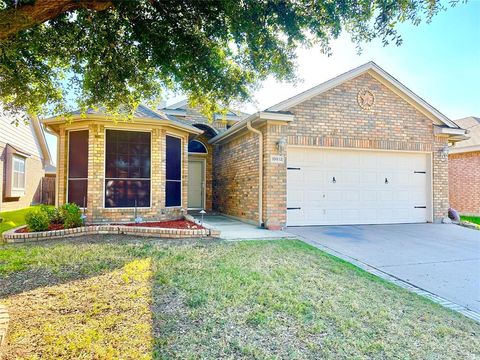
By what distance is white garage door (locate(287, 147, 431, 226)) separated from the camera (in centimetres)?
951

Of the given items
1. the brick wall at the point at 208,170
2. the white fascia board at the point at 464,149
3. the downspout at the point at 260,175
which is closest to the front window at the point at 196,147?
the brick wall at the point at 208,170

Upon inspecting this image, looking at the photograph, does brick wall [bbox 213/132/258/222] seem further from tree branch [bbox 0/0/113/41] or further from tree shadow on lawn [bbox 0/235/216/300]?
tree branch [bbox 0/0/113/41]

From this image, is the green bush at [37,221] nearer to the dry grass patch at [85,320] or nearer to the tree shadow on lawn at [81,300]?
the tree shadow on lawn at [81,300]

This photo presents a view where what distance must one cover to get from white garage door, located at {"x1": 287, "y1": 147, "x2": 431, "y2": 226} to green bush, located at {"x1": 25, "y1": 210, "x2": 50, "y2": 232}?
6.63 metres

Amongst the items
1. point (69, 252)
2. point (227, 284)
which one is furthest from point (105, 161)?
point (227, 284)

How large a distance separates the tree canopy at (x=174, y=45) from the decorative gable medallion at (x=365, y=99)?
443cm

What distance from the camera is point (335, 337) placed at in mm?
2951

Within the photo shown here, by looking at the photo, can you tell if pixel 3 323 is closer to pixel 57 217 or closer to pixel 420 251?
pixel 57 217

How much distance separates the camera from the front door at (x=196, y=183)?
14.6 meters

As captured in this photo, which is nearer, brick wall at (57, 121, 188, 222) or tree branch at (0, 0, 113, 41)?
tree branch at (0, 0, 113, 41)

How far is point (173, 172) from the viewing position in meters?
10.2

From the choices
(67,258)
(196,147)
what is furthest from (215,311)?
(196,147)

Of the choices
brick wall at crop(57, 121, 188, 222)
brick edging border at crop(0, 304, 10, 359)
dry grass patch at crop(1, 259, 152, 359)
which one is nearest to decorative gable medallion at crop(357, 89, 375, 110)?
brick wall at crop(57, 121, 188, 222)

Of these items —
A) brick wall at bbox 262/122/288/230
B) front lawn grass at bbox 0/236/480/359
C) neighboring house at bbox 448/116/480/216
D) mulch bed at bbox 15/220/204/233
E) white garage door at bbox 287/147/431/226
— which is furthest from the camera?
neighboring house at bbox 448/116/480/216
